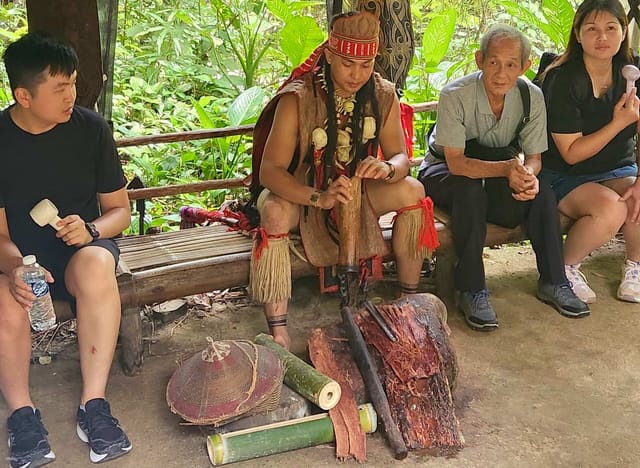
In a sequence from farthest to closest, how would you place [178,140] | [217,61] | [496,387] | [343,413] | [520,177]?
[217,61], [178,140], [520,177], [496,387], [343,413]

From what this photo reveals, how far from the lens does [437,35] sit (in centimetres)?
578

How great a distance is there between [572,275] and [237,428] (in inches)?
88.3

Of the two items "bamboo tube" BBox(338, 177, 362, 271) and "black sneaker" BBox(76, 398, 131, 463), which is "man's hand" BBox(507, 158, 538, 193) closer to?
"bamboo tube" BBox(338, 177, 362, 271)

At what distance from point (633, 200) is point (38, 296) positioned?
10.1 ft

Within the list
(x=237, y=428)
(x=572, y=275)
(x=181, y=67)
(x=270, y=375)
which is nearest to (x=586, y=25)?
(x=572, y=275)

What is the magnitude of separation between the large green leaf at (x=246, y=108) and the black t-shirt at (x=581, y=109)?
7.61ft

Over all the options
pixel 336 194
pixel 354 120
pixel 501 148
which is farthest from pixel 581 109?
pixel 336 194

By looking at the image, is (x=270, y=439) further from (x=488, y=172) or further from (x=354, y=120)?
(x=488, y=172)

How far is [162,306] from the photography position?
3.91 m

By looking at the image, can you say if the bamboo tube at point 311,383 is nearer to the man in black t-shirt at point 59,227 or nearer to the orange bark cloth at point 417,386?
the orange bark cloth at point 417,386

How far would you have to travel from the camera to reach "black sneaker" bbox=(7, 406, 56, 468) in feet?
8.77

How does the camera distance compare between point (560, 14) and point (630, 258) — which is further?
point (560, 14)

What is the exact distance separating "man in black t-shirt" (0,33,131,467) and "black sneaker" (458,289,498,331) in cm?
184

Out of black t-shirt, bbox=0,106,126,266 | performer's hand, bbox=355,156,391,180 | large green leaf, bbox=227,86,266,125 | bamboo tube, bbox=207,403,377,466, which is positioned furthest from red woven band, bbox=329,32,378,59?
large green leaf, bbox=227,86,266,125
